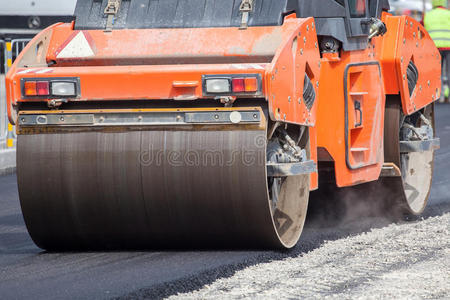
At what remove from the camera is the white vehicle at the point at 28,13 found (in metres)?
16.6

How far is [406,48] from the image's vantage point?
7980mm

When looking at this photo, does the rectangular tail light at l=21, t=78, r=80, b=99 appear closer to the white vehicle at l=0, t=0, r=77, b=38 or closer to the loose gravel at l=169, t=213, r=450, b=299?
the loose gravel at l=169, t=213, r=450, b=299

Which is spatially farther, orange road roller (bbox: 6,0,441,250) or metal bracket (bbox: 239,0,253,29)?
metal bracket (bbox: 239,0,253,29)

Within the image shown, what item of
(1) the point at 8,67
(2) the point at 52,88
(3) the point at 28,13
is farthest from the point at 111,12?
(3) the point at 28,13

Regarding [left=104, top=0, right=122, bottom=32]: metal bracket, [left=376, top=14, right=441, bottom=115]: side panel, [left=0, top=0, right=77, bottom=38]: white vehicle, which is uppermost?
[left=104, top=0, right=122, bottom=32]: metal bracket

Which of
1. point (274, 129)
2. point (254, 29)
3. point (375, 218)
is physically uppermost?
point (254, 29)

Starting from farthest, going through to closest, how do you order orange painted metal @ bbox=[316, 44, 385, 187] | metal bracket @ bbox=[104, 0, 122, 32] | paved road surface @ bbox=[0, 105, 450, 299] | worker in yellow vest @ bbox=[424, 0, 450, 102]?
1. worker in yellow vest @ bbox=[424, 0, 450, 102]
2. orange painted metal @ bbox=[316, 44, 385, 187]
3. metal bracket @ bbox=[104, 0, 122, 32]
4. paved road surface @ bbox=[0, 105, 450, 299]

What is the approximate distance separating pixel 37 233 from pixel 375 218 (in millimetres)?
2863

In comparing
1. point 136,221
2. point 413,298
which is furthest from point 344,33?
point 413,298

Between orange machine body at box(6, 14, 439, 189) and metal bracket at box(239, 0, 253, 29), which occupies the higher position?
metal bracket at box(239, 0, 253, 29)

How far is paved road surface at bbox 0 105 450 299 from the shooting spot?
5488 mm

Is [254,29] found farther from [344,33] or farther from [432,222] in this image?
[432,222]

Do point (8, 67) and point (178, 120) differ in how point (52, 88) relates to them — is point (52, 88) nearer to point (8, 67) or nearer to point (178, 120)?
point (178, 120)

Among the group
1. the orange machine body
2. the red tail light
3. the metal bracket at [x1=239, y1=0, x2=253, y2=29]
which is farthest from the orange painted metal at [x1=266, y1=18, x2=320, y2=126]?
the red tail light
